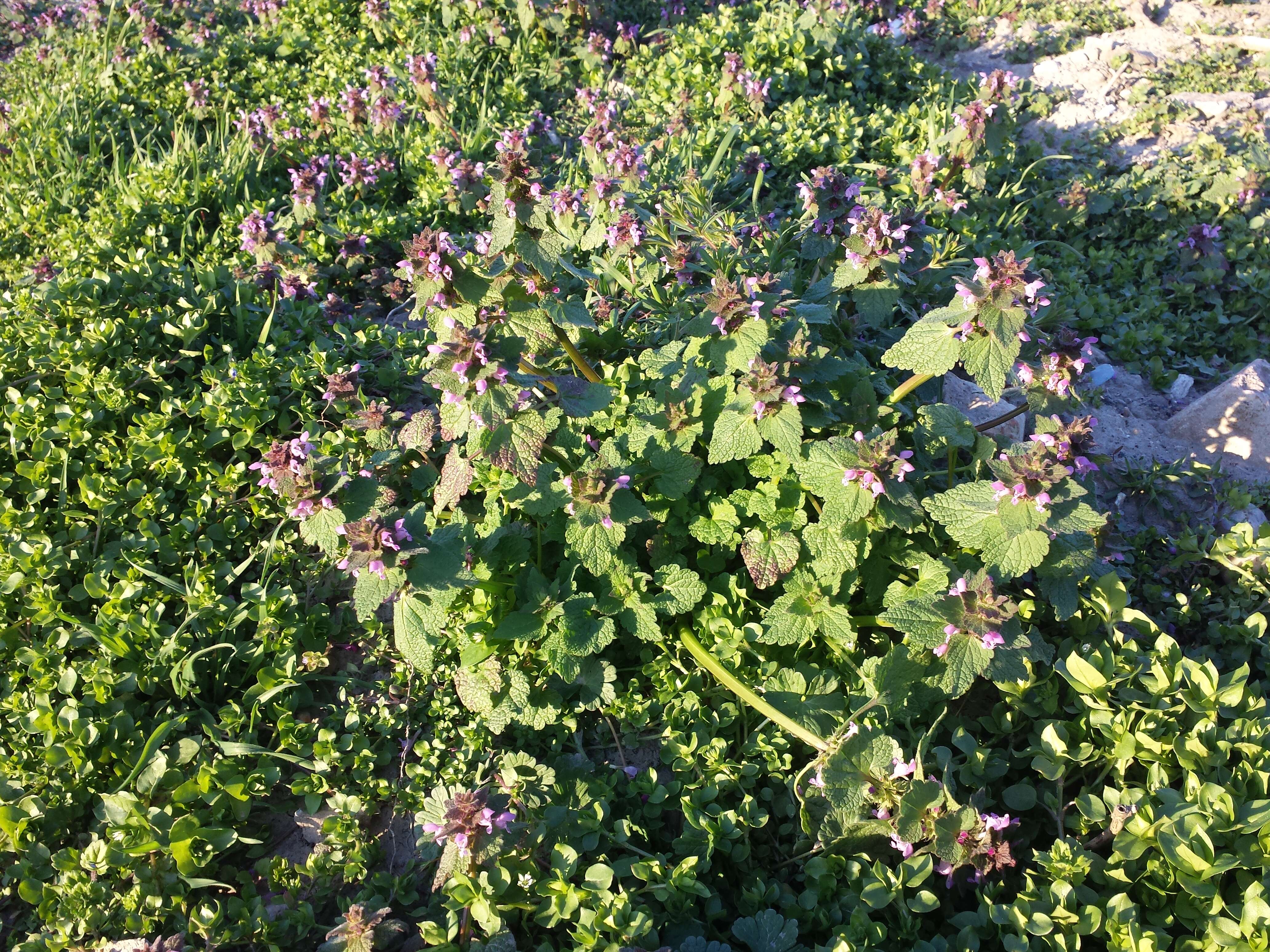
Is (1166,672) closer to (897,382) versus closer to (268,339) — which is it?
(897,382)

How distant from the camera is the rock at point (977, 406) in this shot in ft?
12.1

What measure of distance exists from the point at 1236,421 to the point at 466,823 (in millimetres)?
3921

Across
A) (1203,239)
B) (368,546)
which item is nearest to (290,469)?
(368,546)

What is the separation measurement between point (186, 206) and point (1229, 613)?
567cm

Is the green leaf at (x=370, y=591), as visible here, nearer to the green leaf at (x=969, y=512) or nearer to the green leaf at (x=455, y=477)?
the green leaf at (x=455, y=477)

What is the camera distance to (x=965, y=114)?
435 cm

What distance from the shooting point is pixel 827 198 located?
3.65m

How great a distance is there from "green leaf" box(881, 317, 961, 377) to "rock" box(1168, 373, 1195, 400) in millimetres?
2515

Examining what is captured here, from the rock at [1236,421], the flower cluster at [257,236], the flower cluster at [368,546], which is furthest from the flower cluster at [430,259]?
the rock at [1236,421]

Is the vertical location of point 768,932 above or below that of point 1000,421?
below

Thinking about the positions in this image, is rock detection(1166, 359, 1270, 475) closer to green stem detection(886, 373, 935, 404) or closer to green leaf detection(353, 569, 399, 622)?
green stem detection(886, 373, 935, 404)

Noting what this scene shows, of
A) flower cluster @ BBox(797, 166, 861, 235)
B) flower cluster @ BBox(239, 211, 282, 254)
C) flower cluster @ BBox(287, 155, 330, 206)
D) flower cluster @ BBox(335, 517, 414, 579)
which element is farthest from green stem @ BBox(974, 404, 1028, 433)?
flower cluster @ BBox(287, 155, 330, 206)

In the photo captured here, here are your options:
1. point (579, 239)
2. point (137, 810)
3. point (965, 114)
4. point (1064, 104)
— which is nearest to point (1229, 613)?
point (965, 114)

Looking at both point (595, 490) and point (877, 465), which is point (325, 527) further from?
point (877, 465)
